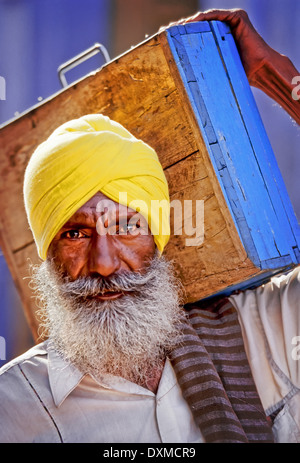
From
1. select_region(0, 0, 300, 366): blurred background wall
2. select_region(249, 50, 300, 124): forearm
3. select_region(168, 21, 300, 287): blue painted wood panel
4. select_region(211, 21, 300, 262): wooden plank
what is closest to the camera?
select_region(168, 21, 300, 287): blue painted wood panel

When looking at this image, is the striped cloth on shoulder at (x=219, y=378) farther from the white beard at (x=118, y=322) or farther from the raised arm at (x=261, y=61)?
the raised arm at (x=261, y=61)

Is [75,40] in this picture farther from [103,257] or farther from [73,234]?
[103,257]

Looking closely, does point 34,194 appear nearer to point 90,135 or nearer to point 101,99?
point 90,135

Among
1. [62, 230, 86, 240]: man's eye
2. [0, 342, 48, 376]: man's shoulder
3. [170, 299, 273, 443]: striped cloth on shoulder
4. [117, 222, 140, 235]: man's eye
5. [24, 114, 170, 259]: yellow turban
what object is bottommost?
[170, 299, 273, 443]: striped cloth on shoulder

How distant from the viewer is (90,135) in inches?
72.4

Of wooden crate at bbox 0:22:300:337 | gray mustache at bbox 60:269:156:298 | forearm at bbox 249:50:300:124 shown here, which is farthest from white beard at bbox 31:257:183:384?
forearm at bbox 249:50:300:124

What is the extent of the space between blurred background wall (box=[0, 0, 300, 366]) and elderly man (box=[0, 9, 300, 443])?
1113mm

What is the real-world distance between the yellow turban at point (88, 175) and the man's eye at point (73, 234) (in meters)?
0.05

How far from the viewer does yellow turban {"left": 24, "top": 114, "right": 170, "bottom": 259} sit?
6.02ft

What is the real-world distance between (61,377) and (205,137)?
103cm

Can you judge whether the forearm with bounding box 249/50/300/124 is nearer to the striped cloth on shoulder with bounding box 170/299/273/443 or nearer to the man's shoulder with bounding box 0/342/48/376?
the striped cloth on shoulder with bounding box 170/299/273/443
